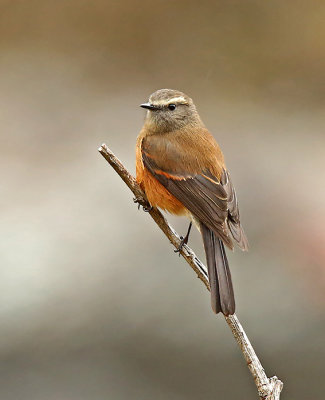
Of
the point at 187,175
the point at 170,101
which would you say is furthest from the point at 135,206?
the point at 187,175

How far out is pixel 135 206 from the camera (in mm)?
7148

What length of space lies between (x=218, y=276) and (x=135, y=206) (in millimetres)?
3724

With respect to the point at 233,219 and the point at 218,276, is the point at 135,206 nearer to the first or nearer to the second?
the point at 233,219

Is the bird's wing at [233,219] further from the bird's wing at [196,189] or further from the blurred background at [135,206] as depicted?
the blurred background at [135,206]

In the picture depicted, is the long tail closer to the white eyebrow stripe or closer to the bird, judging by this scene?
the bird

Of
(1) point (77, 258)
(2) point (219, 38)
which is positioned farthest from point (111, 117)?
(1) point (77, 258)

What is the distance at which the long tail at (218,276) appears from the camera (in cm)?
320

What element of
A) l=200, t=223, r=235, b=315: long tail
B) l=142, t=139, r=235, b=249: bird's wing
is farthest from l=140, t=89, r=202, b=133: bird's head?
l=200, t=223, r=235, b=315: long tail

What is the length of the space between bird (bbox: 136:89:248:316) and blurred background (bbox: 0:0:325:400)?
199 cm

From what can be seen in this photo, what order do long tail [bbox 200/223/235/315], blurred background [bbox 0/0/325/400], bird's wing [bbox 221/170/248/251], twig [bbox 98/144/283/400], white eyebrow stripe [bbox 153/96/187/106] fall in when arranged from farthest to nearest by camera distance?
blurred background [bbox 0/0/325/400]
white eyebrow stripe [bbox 153/96/187/106]
bird's wing [bbox 221/170/248/251]
long tail [bbox 200/223/235/315]
twig [bbox 98/144/283/400]

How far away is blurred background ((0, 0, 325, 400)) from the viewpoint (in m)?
5.92

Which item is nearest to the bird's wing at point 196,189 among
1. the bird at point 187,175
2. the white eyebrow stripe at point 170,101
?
the bird at point 187,175

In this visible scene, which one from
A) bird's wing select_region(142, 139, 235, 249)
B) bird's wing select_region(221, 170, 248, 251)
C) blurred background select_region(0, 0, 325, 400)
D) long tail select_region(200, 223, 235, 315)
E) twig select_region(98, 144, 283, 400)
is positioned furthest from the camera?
blurred background select_region(0, 0, 325, 400)

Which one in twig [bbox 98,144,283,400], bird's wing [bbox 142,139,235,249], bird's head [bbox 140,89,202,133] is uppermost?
bird's head [bbox 140,89,202,133]
